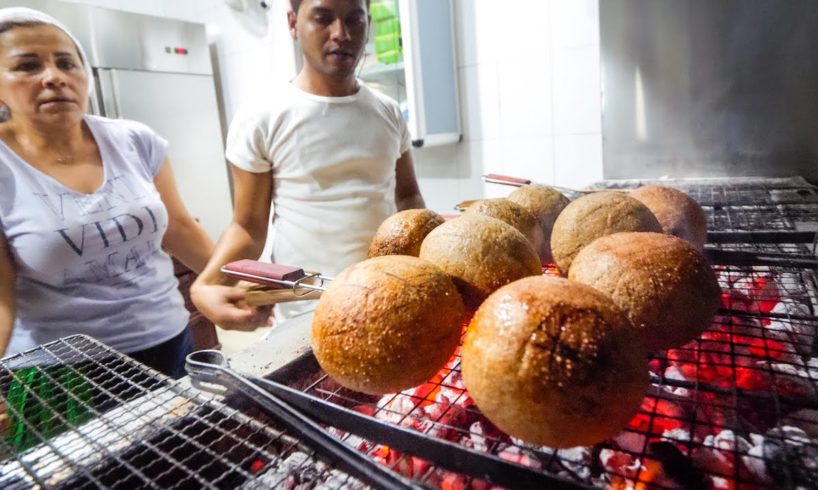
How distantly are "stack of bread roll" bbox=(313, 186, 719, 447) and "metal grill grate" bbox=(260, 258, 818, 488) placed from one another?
0.22ft

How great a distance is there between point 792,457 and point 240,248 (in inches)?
51.5

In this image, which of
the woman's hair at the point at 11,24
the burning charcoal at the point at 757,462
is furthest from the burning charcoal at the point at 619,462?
the woman's hair at the point at 11,24

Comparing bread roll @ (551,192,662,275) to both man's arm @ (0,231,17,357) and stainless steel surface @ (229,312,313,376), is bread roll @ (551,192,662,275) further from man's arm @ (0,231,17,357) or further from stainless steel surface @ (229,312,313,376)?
man's arm @ (0,231,17,357)

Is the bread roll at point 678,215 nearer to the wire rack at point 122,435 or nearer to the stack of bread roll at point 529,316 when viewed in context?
the stack of bread roll at point 529,316

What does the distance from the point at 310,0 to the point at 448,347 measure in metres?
1.20

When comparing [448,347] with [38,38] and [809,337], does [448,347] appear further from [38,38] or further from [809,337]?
[38,38]

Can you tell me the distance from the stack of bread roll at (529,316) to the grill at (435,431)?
57 mm

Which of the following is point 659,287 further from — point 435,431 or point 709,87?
point 709,87

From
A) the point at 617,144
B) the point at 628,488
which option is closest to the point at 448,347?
the point at 628,488

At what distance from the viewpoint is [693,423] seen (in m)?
0.54

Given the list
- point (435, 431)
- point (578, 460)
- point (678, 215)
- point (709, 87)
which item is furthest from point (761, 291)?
point (709, 87)

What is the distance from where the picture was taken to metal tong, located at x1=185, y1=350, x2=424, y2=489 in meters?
0.42

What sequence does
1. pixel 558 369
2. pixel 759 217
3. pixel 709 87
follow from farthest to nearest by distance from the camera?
pixel 709 87 → pixel 759 217 → pixel 558 369

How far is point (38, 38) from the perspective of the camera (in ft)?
4.56
